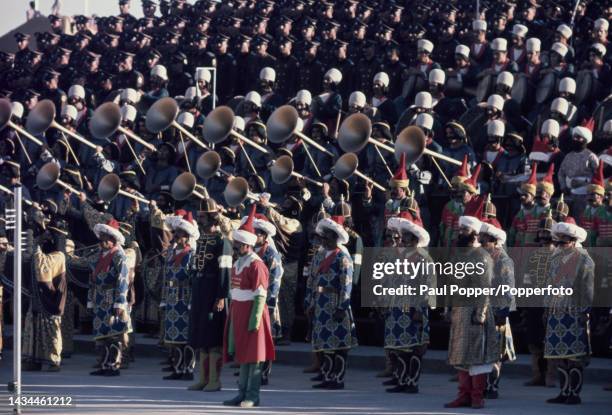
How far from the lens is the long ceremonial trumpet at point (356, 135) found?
23281mm

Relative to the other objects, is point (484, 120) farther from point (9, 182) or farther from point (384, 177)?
point (9, 182)

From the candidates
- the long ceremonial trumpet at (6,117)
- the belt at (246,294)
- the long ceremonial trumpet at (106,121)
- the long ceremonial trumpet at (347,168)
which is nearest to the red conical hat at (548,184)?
the long ceremonial trumpet at (347,168)

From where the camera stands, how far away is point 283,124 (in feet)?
80.9

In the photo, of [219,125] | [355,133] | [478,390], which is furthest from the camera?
[219,125]

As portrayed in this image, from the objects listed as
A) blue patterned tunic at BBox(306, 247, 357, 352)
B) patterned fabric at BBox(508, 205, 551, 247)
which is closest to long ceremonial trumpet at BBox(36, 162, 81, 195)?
blue patterned tunic at BBox(306, 247, 357, 352)

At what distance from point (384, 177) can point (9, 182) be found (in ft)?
21.9

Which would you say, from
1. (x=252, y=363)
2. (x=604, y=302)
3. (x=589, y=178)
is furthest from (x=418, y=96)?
(x=252, y=363)

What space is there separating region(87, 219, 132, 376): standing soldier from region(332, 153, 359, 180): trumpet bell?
2903 mm

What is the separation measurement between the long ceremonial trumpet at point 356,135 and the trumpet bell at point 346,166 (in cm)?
10

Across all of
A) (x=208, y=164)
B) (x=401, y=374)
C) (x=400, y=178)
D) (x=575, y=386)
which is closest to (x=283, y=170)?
(x=208, y=164)

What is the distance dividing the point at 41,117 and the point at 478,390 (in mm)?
10484

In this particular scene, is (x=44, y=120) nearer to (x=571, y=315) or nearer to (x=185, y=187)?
(x=185, y=187)

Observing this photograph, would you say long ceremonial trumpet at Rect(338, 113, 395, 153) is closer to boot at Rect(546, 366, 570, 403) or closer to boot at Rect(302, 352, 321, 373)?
boot at Rect(302, 352, 321, 373)

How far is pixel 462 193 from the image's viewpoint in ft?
71.1
